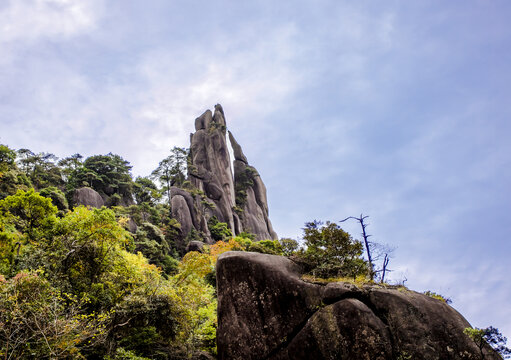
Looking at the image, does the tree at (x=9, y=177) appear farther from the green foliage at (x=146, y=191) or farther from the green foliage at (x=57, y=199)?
the green foliage at (x=146, y=191)

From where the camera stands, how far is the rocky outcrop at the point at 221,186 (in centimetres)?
3941

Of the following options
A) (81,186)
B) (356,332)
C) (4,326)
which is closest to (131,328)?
(4,326)

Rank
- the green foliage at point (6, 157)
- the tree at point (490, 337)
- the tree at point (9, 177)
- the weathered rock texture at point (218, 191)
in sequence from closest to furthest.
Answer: the tree at point (490, 337)
the tree at point (9, 177)
the green foliage at point (6, 157)
the weathered rock texture at point (218, 191)

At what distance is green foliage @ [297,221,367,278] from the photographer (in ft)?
33.3

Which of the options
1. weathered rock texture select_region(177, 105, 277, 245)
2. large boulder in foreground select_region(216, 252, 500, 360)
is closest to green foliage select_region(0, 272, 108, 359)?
large boulder in foreground select_region(216, 252, 500, 360)

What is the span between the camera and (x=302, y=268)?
1033cm

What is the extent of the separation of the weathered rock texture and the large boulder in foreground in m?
24.9

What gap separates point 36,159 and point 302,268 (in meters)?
38.2

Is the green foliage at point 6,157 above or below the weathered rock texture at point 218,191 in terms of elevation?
below

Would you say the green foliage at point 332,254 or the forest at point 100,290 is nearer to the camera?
the forest at point 100,290

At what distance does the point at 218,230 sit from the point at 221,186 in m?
8.45

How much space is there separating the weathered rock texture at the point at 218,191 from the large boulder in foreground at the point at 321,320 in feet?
81.6

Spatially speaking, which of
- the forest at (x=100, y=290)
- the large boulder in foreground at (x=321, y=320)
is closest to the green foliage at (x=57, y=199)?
the forest at (x=100, y=290)

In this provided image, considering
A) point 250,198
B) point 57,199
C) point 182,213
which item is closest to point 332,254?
point 182,213
